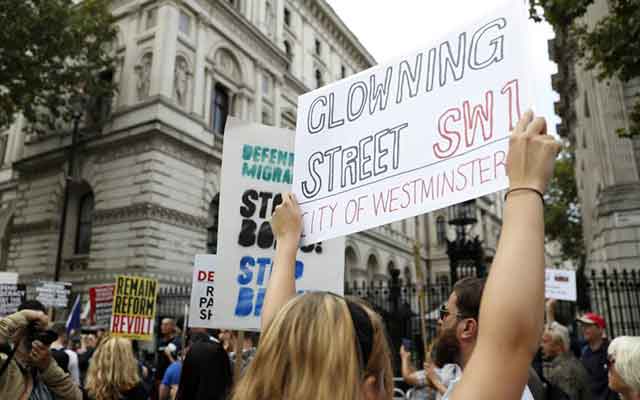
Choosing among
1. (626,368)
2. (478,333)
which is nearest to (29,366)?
(478,333)

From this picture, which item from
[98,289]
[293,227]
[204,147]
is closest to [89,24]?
[204,147]

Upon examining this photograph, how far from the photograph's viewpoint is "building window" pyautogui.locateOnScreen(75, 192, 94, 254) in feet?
74.1

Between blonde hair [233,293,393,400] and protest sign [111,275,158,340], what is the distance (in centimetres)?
817

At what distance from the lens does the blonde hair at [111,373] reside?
391 cm

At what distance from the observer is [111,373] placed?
393 cm

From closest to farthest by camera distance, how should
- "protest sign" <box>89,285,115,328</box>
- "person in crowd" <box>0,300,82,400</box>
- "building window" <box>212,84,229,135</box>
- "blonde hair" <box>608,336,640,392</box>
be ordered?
"blonde hair" <box>608,336,640,392</box>
"person in crowd" <box>0,300,82,400</box>
"protest sign" <box>89,285,115,328</box>
"building window" <box>212,84,229,135</box>

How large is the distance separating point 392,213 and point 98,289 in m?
11.0

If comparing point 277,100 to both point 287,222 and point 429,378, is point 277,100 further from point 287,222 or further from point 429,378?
point 287,222

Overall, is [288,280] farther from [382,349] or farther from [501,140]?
[501,140]

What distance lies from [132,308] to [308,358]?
871 cm

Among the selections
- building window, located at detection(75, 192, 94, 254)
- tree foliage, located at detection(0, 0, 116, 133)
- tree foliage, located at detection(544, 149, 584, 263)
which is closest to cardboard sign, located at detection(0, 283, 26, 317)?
tree foliage, located at detection(0, 0, 116, 133)

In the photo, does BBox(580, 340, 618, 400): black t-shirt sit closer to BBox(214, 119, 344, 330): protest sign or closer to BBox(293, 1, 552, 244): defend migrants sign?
BBox(214, 119, 344, 330): protest sign

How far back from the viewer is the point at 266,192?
3676 mm

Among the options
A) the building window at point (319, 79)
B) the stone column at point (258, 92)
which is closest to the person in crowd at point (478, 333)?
the stone column at point (258, 92)
